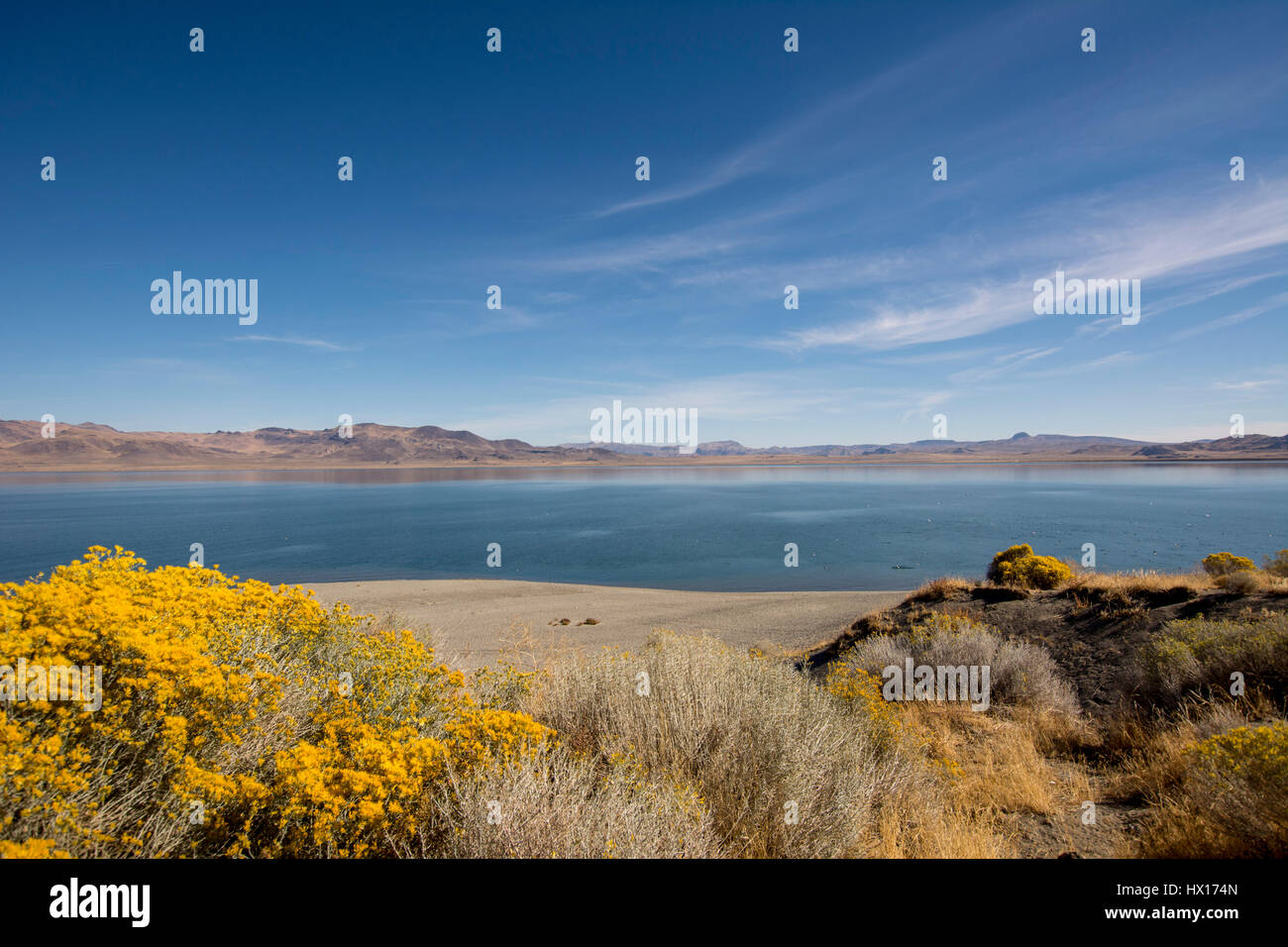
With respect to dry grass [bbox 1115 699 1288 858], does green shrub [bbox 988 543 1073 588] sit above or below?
below

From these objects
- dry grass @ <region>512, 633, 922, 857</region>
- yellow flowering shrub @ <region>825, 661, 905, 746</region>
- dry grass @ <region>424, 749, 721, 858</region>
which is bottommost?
yellow flowering shrub @ <region>825, 661, 905, 746</region>

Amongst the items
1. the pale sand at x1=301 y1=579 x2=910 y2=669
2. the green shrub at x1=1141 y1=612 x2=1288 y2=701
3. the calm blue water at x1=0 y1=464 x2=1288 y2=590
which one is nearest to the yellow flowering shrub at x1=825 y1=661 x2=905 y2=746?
the green shrub at x1=1141 y1=612 x2=1288 y2=701

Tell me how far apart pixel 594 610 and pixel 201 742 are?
1812cm

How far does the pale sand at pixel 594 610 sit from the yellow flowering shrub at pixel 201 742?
341 inches

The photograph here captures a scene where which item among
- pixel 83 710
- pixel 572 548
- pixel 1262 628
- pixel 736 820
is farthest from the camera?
pixel 572 548

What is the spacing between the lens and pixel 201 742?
3.07m

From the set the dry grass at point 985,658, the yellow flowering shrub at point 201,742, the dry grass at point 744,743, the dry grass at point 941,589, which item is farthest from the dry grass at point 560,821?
the dry grass at point 941,589

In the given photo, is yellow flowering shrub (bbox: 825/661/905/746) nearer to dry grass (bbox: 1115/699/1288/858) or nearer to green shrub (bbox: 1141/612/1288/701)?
dry grass (bbox: 1115/699/1288/858)

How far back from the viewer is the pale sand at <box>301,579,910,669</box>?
15.8 metres

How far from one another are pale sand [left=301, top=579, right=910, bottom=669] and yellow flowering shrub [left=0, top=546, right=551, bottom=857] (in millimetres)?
8663
